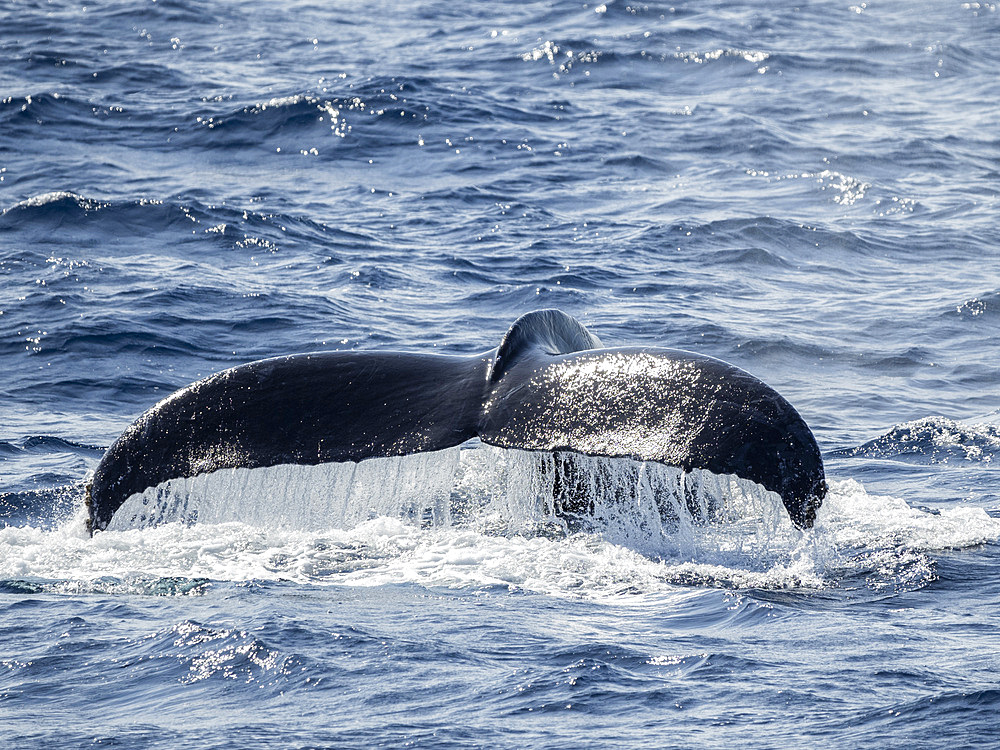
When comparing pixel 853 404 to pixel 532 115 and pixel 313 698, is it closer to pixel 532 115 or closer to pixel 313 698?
pixel 313 698

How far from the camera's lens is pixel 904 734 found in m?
4.82

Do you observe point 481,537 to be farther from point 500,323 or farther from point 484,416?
point 500,323

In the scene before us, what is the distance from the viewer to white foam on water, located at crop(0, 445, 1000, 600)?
645cm

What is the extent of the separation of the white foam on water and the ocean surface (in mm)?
29

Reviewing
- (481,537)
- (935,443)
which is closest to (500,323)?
(935,443)

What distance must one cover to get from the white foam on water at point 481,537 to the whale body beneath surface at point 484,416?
0.37 feet

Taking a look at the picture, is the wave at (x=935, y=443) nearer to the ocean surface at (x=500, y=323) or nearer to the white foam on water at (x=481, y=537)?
the ocean surface at (x=500, y=323)

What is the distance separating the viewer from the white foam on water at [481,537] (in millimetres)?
6449

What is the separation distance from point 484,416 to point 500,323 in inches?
275

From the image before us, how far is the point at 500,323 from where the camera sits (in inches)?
520

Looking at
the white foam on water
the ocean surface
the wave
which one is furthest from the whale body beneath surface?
the wave

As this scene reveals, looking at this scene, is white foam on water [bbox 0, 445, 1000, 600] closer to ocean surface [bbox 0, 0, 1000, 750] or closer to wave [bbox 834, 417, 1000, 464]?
ocean surface [bbox 0, 0, 1000, 750]

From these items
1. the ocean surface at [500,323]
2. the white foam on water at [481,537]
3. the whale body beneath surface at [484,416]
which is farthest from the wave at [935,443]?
the whale body beneath surface at [484,416]

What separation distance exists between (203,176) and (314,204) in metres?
1.98
